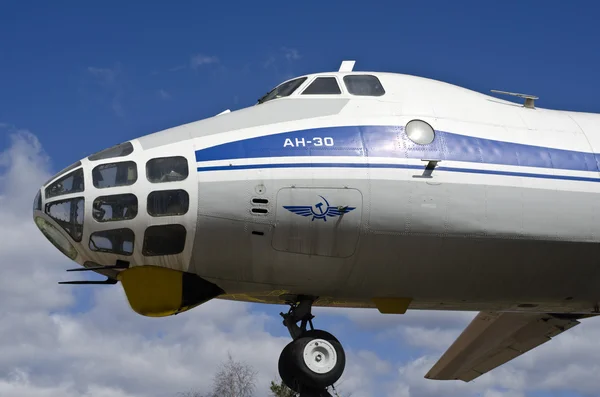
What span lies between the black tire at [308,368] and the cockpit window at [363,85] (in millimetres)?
3595

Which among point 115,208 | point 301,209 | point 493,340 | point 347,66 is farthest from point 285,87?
point 493,340

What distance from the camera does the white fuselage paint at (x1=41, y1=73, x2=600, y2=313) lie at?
1205cm

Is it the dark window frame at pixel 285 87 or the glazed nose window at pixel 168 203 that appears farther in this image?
the dark window frame at pixel 285 87

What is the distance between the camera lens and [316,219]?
12094 millimetres

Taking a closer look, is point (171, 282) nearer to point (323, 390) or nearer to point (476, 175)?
point (323, 390)

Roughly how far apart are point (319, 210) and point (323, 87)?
7.92 feet

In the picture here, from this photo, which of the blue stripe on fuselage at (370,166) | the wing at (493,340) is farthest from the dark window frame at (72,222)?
the wing at (493,340)

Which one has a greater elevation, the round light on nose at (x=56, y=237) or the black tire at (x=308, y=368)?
the round light on nose at (x=56, y=237)

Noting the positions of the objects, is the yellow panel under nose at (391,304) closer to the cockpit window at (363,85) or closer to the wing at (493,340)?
the cockpit window at (363,85)

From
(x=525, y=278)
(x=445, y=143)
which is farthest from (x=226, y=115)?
(x=525, y=278)

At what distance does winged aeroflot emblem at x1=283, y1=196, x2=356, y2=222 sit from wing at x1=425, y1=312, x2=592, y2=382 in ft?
20.9

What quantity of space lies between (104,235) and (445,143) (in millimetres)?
4823

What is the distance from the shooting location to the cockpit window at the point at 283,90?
1386cm

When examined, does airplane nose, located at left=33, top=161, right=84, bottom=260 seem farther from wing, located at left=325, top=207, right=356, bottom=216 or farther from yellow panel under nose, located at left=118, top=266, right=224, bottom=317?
wing, located at left=325, top=207, right=356, bottom=216
